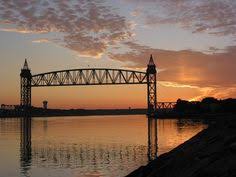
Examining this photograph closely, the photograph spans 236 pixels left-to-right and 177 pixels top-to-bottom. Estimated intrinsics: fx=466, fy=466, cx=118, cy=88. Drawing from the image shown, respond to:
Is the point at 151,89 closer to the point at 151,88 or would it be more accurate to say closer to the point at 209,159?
the point at 151,88

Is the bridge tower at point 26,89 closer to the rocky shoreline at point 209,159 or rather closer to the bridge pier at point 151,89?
the bridge pier at point 151,89

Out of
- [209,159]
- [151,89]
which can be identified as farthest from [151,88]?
[209,159]

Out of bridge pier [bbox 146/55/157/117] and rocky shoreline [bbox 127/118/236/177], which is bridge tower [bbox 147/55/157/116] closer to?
bridge pier [bbox 146/55/157/117]

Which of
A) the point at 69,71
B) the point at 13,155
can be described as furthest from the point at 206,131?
the point at 69,71

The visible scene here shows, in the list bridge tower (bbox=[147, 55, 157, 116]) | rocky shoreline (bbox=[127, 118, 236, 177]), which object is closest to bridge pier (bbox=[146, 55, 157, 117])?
bridge tower (bbox=[147, 55, 157, 116])

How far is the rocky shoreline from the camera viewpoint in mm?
12445

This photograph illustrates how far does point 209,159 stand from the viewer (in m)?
13.8

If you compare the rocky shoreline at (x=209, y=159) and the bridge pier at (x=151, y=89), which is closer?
the rocky shoreline at (x=209, y=159)

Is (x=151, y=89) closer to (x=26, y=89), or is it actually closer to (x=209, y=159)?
(x=26, y=89)

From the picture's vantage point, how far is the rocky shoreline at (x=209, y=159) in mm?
12445

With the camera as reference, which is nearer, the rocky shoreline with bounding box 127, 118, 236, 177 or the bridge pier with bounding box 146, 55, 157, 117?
the rocky shoreline with bounding box 127, 118, 236, 177

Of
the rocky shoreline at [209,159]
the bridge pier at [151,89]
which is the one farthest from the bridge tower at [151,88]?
the rocky shoreline at [209,159]

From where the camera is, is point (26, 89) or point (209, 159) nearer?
point (209, 159)

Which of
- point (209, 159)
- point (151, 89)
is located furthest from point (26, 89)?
point (209, 159)
